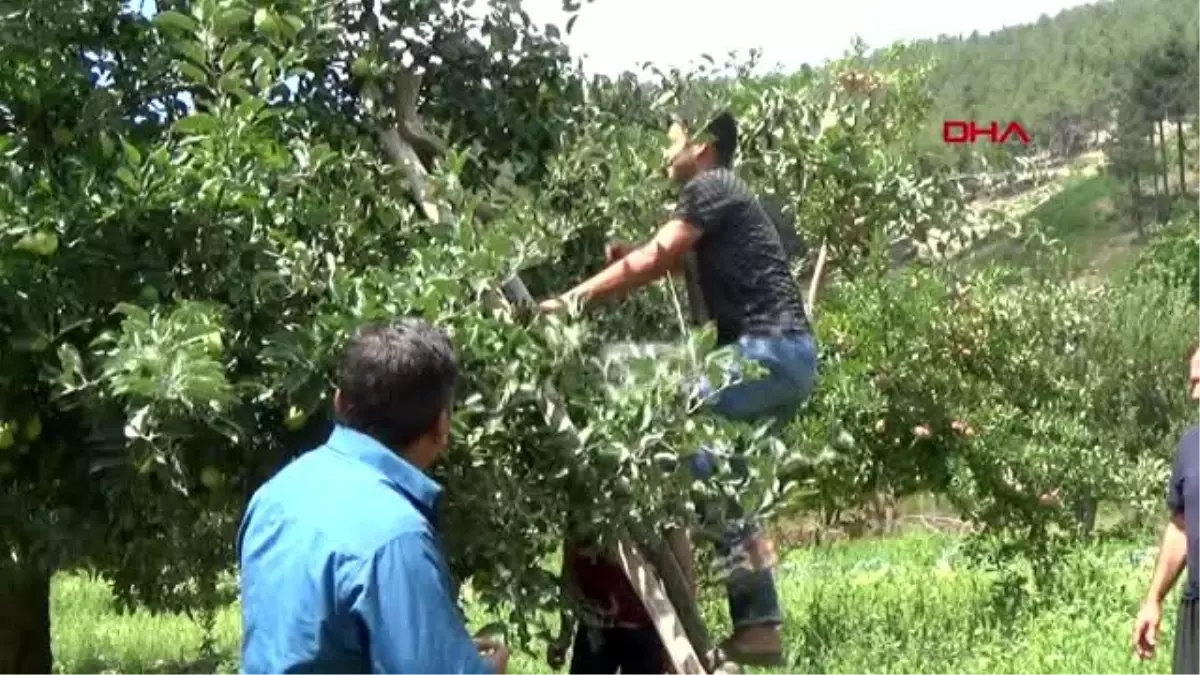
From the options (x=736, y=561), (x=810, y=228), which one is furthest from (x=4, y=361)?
(x=810, y=228)

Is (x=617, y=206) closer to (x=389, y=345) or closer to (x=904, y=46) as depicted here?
(x=389, y=345)

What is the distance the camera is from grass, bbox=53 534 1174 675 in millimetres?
7617

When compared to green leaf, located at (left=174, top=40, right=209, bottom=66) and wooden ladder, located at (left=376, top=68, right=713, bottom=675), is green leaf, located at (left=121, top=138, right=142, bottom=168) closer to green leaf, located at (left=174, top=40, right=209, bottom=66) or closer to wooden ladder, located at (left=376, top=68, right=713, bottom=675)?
green leaf, located at (left=174, top=40, right=209, bottom=66)

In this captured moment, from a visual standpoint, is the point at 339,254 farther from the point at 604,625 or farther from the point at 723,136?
the point at 604,625

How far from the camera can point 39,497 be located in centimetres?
414

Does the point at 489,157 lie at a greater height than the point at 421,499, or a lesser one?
greater

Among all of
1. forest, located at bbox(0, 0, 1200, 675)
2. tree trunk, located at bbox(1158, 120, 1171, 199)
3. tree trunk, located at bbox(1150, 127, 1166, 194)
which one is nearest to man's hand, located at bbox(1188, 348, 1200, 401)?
forest, located at bbox(0, 0, 1200, 675)

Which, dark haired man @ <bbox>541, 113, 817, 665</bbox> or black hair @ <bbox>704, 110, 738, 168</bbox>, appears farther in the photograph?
black hair @ <bbox>704, 110, 738, 168</bbox>

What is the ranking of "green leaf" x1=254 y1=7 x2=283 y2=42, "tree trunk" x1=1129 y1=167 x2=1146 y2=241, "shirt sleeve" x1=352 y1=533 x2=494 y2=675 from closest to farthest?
"shirt sleeve" x1=352 y1=533 x2=494 y2=675
"green leaf" x1=254 y1=7 x2=283 y2=42
"tree trunk" x1=1129 y1=167 x2=1146 y2=241

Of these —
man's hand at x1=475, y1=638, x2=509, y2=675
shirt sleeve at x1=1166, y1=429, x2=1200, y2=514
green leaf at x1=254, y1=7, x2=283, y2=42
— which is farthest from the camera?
shirt sleeve at x1=1166, y1=429, x2=1200, y2=514

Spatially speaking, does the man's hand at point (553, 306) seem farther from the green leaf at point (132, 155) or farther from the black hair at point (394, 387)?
the black hair at point (394, 387)

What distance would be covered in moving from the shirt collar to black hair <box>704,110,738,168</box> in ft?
7.39

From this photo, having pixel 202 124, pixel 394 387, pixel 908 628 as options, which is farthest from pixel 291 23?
pixel 908 628

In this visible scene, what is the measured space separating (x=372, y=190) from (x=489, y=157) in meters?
0.67
